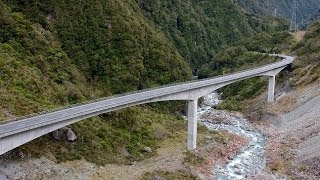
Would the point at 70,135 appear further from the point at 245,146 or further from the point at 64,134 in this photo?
the point at 245,146

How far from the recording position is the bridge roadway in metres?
38.4

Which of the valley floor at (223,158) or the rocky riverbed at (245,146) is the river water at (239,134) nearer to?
the rocky riverbed at (245,146)

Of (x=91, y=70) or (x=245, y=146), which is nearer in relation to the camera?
(x=245, y=146)

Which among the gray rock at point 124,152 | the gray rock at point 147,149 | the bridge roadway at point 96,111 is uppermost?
the bridge roadway at point 96,111

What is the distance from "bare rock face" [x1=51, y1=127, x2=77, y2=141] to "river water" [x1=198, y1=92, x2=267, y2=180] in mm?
16341

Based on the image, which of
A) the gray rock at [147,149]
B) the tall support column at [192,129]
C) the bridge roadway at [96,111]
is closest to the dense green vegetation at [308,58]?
the bridge roadway at [96,111]

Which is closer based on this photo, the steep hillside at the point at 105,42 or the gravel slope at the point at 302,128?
the gravel slope at the point at 302,128

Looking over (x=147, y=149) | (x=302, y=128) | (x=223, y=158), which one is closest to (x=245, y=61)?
(x=302, y=128)

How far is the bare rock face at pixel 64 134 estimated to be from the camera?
162 feet

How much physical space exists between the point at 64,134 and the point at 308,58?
65.0 meters

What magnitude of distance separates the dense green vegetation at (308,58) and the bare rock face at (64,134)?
167 ft

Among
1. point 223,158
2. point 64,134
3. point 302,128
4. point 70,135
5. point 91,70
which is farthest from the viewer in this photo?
point 91,70

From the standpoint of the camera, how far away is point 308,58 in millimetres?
97938

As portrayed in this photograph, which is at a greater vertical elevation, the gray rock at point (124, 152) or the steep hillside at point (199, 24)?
the gray rock at point (124, 152)
